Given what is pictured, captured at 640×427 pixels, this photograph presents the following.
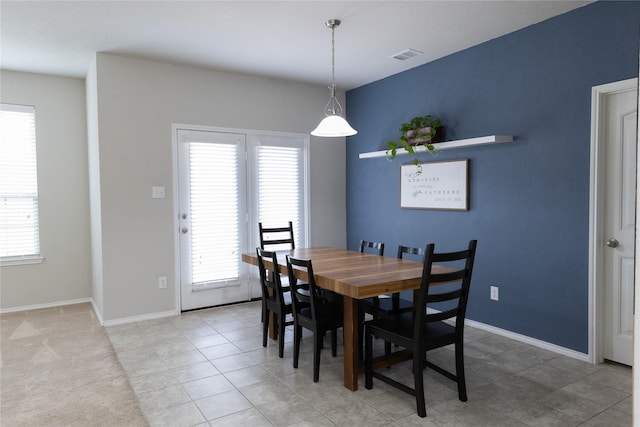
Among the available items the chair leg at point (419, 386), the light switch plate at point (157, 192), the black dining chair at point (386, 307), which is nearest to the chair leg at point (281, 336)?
the black dining chair at point (386, 307)

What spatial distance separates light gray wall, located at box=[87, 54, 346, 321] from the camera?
13.7 feet

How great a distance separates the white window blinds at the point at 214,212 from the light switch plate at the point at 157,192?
1.06 feet

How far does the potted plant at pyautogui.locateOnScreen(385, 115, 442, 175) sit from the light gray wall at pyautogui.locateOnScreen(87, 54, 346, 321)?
1.80 m

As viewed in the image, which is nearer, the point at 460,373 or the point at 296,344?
the point at 460,373

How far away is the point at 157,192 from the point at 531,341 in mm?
3941

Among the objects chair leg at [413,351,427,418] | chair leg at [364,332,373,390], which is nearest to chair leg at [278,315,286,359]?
chair leg at [364,332,373,390]

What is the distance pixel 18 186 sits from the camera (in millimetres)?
4730

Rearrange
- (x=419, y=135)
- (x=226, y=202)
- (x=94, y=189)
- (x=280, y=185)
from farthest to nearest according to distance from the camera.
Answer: (x=280, y=185) < (x=226, y=202) < (x=94, y=189) < (x=419, y=135)

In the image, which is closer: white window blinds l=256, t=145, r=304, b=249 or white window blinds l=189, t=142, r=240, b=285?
white window blinds l=189, t=142, r=240, b=285

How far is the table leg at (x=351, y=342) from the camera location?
8.89 ft

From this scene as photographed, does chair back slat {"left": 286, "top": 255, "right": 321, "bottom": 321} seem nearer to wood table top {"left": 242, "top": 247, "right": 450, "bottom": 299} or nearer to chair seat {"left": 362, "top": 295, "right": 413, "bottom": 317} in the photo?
wood table top {"left": 242, "top": 247, "right": 450, "bottom": 299}

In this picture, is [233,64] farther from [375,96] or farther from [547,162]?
[547,162]

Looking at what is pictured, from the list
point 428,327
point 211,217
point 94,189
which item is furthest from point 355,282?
point 94,189

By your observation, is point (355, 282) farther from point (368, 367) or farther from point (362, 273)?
point (368, 367)
